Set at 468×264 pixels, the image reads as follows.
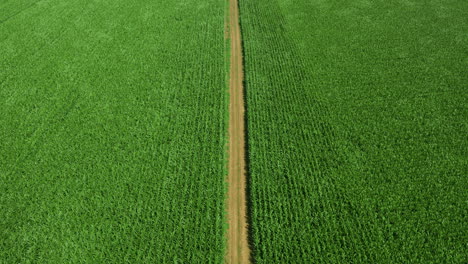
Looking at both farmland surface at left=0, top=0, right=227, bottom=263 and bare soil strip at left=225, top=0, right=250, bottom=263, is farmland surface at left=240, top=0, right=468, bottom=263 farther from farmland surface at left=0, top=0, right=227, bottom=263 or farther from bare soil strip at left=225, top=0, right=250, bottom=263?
farmland surface at left=0, top=0, right=227, bottom=263

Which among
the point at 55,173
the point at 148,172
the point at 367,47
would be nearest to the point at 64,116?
the point at 55,173

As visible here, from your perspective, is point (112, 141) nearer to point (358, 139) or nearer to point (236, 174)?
point (236, 174)

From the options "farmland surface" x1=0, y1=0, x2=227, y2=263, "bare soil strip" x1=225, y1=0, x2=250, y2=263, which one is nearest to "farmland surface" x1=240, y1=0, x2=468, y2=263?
"bare soil strip" x1=225, y1=0, x2=250, y2=263

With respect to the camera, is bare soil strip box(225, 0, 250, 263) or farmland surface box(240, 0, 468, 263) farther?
bare soil strip box(225, 0, 250, 263)

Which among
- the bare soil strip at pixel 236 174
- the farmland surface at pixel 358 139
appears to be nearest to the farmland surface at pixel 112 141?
the bare soil strip at pixel 236 174

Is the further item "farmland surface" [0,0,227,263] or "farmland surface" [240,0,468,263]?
"farmland surface" [0,0,227,263]

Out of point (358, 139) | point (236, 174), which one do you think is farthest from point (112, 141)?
point (358, 139)
